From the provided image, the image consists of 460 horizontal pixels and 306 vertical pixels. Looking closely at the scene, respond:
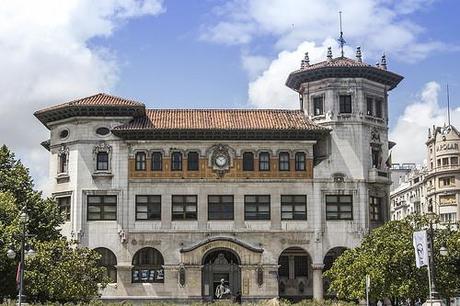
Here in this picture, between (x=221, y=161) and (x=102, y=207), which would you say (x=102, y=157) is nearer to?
(x=102, y=207)

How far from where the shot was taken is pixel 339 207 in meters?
59.6

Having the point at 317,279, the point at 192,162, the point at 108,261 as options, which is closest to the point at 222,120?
the point at 192,162

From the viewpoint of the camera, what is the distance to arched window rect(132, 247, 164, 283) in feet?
191

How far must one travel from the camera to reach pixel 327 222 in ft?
194

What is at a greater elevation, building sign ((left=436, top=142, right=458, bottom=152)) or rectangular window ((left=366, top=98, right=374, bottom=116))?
building sign ((left=436, top=142, right=458, bottom=152))

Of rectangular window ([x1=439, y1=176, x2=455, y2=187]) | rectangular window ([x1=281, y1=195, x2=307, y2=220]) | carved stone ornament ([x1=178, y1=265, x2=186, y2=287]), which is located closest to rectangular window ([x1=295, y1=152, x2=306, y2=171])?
rectangular window ([x1=281, y1=195, x2=307, y2=220])

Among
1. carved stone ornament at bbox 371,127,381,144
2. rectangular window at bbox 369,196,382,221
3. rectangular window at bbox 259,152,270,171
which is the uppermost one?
carved stone ornament at bbox 371,127,381,144

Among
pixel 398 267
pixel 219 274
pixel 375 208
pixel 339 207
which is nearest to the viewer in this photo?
pixel 398 267

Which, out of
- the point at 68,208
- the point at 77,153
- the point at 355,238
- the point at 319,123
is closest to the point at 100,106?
the point at 77,153

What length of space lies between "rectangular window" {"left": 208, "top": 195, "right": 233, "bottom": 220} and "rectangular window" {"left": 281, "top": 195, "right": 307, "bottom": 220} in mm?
4216

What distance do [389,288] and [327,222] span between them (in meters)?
14.5

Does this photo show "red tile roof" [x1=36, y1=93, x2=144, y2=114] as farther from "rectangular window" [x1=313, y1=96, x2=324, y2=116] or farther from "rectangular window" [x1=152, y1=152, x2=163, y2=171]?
"rectangular window" [x1=313, y1=96, x2=324, y2=116]

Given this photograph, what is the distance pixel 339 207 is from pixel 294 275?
732cm

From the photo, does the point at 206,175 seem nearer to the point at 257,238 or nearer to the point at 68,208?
the point at 257,238
